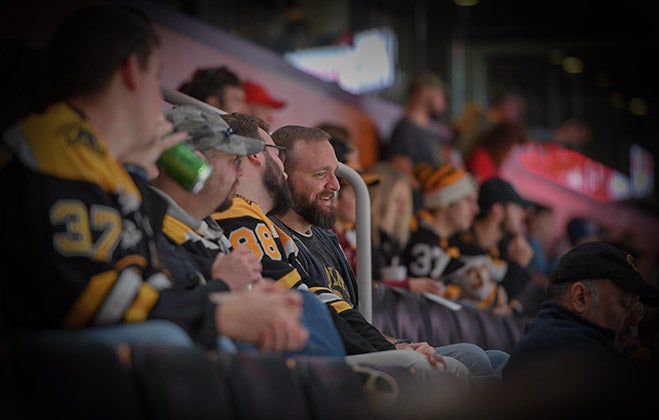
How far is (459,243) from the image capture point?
5797mm

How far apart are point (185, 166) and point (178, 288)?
0.29 meters

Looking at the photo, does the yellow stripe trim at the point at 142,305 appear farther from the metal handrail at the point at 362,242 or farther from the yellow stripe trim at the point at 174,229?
the metal handrail at the point at 362,242

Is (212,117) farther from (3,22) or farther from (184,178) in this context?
(3,22)

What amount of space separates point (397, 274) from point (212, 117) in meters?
2.42

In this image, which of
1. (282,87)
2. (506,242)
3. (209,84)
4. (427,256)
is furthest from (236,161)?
(506,242)

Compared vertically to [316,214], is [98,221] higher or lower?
higher

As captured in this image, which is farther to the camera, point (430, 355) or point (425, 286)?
point (425, 286)

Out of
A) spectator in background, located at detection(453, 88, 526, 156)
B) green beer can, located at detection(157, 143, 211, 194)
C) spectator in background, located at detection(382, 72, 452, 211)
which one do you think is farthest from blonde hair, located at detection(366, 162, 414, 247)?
spectator in background, located at detection(453, 88, 526, 156)

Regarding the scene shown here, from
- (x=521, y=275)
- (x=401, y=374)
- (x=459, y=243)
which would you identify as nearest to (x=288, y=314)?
(x=401, y=374)

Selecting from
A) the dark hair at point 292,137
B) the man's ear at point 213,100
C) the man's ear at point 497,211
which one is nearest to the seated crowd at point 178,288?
the dark hair at point 292,137

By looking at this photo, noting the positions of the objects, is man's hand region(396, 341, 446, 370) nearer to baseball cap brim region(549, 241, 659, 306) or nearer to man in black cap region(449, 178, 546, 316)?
baseball cap brim region(549, 241, 659, 306)

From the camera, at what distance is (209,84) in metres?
4.37

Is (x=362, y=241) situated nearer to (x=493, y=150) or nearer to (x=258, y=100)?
(x=258, y=100)

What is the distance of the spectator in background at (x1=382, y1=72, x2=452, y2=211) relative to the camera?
6859 mm
